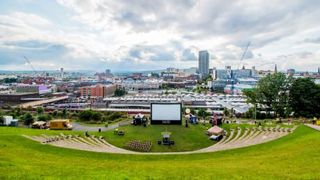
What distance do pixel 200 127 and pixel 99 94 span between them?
129354 mm

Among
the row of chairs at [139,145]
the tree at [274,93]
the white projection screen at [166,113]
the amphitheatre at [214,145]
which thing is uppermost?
the tree at [274,93]

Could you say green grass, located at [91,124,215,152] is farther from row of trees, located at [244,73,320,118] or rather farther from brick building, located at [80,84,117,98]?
brick building, located at [80,84,117,98]

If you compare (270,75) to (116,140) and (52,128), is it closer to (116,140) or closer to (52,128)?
(116,140)

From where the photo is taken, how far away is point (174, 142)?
41.8 meters

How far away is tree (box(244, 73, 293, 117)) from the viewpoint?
68312 mm

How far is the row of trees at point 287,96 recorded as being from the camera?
212 ft

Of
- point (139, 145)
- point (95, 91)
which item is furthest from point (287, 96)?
point (95, 91)

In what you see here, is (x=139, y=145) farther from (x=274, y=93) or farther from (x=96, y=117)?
(x=274, y=93)

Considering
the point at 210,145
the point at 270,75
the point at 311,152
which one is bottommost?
the point at 210,145

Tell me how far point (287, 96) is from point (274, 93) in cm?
295

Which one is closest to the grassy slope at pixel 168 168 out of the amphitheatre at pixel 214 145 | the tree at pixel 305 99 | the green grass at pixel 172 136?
the amphitheatre at pixel 214 145

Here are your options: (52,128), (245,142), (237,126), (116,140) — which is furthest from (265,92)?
(52,128)

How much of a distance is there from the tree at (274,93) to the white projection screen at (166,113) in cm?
2396

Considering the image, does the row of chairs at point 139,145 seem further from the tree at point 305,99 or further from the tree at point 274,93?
the tree at point 305,99
